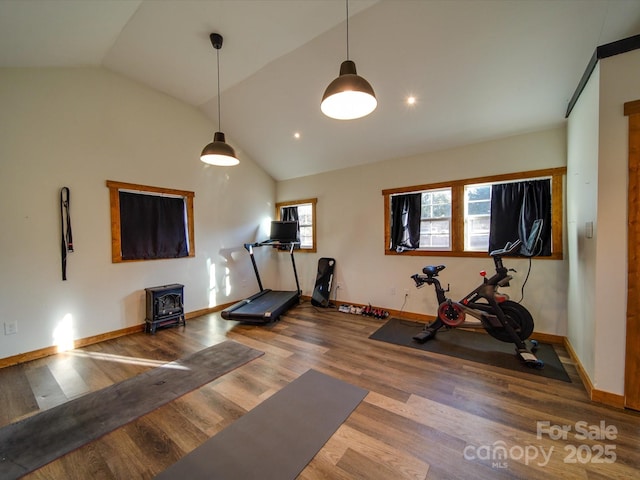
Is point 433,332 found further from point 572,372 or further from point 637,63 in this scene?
point 637,63

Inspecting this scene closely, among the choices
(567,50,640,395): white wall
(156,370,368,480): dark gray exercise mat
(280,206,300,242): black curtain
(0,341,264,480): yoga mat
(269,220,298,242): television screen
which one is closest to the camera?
(156,370,368,480): dark gray exercise mat

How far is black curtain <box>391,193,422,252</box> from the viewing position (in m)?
4.34

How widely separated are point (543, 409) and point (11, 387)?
479 centimetres

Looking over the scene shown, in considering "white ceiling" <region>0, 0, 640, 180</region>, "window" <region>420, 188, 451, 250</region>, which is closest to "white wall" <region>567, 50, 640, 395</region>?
"white ceiling" <region>0, 0, 640, 180</region>

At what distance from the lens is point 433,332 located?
11.5ft

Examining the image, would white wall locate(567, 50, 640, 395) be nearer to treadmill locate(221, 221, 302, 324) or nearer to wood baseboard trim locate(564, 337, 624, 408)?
wood baseboard trim locate(564, 337, 624, 408)

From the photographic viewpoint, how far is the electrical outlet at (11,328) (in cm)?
289

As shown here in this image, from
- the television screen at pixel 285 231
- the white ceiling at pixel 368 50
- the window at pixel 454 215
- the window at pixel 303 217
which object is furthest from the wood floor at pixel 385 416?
the white ceiling at pixel 368 50

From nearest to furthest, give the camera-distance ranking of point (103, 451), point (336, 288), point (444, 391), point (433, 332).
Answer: point (103, 451), point (444, 391), point (433, 332), point (336, 288)

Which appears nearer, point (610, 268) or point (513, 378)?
point (610, 268)

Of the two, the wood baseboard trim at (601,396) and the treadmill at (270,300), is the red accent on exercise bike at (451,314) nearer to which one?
the wood baseboard trim at (601,396)

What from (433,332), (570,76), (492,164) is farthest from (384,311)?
(570,76)

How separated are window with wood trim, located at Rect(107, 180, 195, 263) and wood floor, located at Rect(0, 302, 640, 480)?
144 cm

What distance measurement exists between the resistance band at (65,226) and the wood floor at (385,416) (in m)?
1.19
